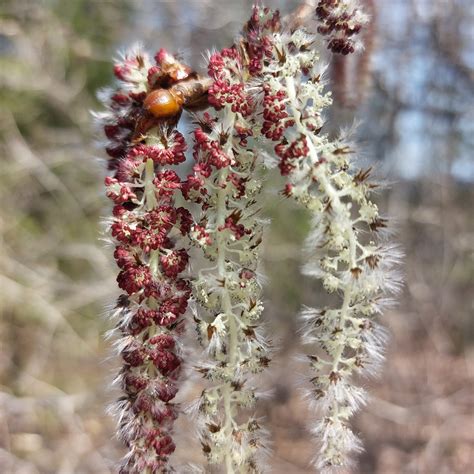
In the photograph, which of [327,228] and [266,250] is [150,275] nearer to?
[327,228]

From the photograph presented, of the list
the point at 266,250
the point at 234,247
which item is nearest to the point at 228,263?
the point at 234,247

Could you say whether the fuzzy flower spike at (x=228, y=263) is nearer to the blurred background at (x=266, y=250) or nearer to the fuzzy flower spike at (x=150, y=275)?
the fuzzy flower spike at (x=150, y=275)

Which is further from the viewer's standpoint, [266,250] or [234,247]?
[266,250]

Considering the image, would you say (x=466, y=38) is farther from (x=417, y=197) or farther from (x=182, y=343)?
(x=182, y=343)

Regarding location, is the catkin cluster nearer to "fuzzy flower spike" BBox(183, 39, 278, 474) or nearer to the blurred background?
"fuzzy flower spike" BBox(183, 39, 278, 474)

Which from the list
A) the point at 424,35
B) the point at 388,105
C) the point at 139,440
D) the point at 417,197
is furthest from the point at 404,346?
the point at 139,440
